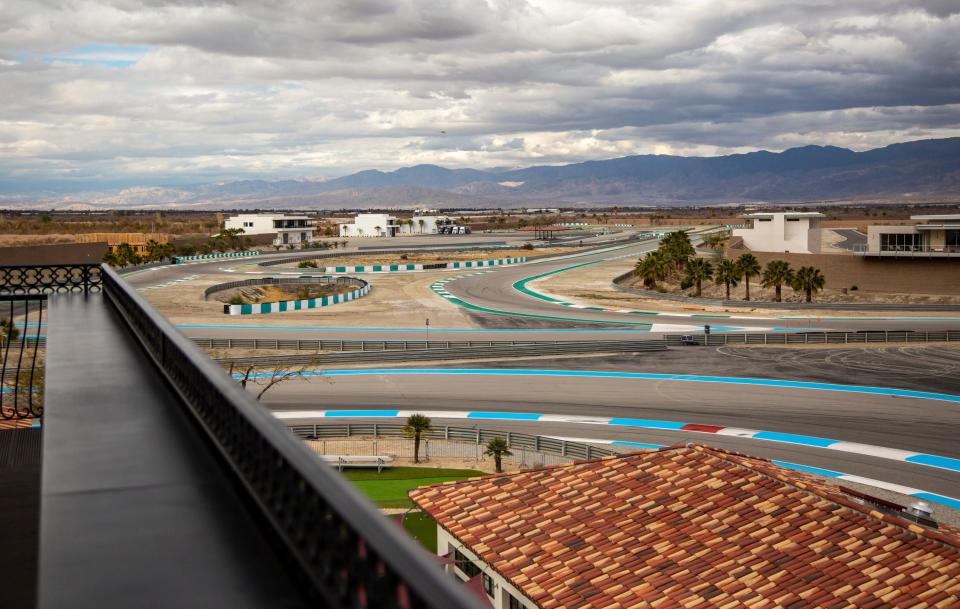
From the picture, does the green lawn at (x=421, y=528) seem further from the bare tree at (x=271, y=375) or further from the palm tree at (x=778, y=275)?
the palm tree at (x=778, y=275)

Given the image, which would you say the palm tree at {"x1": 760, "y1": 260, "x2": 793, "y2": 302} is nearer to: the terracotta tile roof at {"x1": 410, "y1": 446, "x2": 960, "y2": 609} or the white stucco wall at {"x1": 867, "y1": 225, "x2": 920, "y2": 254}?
the white stucco wall at {"x1": 867, "y1": 225, "x2": 920, "y2": 254}

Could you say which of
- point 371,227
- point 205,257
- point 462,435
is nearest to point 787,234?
point 462,435

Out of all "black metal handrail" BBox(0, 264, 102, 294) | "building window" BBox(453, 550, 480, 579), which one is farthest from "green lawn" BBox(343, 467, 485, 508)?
"black metal handrail" BBox(0, 264, 102, 294)

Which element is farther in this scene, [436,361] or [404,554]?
[436,361]

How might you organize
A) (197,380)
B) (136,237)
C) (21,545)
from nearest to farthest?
(197,380)
(21,545)
(136,237)

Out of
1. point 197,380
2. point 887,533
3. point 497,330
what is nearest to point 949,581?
point 887,533

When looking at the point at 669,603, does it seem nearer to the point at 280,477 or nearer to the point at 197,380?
the point at 197,380

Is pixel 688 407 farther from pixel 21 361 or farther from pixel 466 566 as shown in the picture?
pixel 21 361
